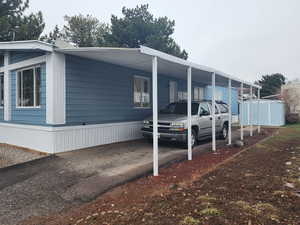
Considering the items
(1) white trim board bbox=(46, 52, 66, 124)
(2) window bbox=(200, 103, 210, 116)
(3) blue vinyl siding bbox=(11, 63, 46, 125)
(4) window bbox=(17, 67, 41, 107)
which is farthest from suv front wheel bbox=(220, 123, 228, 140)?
(4) window bbox=(17, 67, 41, 107)

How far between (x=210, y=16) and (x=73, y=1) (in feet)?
66.5

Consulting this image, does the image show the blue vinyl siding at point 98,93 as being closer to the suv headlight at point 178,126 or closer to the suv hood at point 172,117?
the suv hood at point 172,117

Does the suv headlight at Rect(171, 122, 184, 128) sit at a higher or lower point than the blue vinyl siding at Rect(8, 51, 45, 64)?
lower

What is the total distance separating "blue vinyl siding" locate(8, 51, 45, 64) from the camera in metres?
7.32

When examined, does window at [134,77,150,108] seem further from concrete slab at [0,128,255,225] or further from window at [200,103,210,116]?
concrete slab at [0,128,255,225]

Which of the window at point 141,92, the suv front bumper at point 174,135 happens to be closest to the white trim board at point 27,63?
the window at point 141,92

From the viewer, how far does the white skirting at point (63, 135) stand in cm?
673

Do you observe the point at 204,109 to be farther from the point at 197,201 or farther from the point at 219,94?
the point at 219,94

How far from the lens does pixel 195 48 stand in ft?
97.1

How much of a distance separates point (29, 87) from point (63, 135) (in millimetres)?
2538

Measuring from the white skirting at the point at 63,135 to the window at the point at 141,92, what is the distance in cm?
111

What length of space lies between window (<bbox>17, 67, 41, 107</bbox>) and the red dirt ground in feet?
16.8

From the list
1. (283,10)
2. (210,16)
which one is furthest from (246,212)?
A: (210,16)

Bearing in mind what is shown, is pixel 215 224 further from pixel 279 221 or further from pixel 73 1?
pixel 73 1
